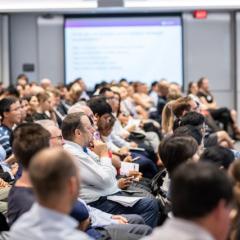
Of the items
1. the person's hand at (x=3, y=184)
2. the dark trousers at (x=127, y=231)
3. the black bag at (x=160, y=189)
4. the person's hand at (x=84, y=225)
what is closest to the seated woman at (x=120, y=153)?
the black bag at (x=160, y=189)

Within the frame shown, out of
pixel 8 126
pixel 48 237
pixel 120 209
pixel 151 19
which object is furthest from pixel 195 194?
pixel 151 19

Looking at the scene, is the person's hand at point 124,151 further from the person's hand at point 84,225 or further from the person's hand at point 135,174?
the person's hand at point 84,225

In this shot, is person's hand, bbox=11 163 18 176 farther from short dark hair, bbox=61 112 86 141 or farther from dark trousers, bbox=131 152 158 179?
dark trousers, bbox=131 152 158 179

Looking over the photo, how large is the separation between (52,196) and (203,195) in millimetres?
496

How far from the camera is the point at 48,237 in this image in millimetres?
1863

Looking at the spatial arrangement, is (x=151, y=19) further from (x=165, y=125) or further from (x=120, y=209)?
(x=120, y=209)

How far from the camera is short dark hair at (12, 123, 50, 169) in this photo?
8.06 ft

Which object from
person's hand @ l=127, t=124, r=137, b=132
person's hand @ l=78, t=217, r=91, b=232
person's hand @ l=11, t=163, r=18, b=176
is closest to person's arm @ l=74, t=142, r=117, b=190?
person's hand @ l=78, t=217, r=91, b=232

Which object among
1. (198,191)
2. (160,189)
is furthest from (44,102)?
(198,191)

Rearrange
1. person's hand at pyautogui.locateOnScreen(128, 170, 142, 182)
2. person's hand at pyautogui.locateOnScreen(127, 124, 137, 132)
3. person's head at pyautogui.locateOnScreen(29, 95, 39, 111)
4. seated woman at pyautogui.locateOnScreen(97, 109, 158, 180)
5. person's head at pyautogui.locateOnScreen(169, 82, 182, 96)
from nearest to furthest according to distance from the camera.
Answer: person's hand at pyautogui.locateOnScreen(128, 170, 142, 182) < seated woman at pyautogui.locateOnScreen(97, 109, 158, 180) < person's head at pyautogui.locateOnScreen(29, 95, 39, 111) < person's hand at pyautogui.locateOnScreen(127, 124, 137, 132) < person's head at pyautogui.locateOnScreen(169, 82, 182, 96)

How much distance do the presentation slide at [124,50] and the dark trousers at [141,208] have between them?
8944 millimetres

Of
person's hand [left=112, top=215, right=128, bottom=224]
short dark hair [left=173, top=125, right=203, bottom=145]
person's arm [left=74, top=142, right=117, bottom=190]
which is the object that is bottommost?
person's hand [left=112, top=215, right=128, bottom=224]

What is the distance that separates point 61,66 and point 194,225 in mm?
11446

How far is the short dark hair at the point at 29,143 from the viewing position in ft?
8.06
